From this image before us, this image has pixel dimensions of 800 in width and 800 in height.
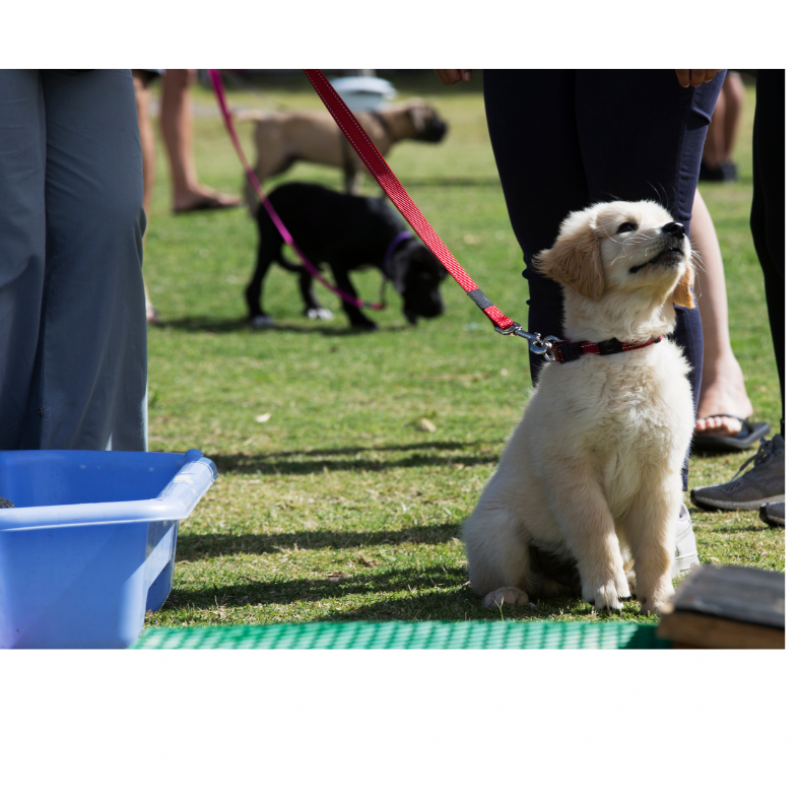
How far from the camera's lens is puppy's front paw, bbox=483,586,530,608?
2.09 m

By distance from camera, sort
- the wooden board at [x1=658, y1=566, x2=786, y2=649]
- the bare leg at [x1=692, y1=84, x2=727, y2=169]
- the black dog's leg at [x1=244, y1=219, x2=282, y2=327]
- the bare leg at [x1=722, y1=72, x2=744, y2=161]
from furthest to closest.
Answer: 1. the bare leg at [x1=692, y1=84, x2=727, y2=169]
2. the bare leg at [x1=722, y1=72, x2=744, y2=161]
3. the black dog's leg at [x1=244, y1=219, x2=282, y2=327]
4. the wooden board at [x1=658, y1=566, x2=786, y2=649]

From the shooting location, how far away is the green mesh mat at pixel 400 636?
1770 mm

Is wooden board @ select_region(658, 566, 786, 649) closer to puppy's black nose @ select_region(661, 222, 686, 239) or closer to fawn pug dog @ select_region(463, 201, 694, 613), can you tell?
fawn pug dog @ select_region(463, 201, 694, 613)

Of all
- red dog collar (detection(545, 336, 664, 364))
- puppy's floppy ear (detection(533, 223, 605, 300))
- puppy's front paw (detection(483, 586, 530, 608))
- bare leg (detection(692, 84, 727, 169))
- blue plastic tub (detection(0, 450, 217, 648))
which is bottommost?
puppy's front paw (detection(483, 586, 530, 608))

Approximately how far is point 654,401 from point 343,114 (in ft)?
3.64

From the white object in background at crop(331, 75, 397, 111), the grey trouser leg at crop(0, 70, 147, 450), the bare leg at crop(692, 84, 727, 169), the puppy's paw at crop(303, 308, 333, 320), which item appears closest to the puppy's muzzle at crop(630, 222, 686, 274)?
the grey trouser leg at crop(0, 70, 147, 450)

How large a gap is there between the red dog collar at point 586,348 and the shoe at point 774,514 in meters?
0.82

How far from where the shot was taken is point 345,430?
3941 millimetres

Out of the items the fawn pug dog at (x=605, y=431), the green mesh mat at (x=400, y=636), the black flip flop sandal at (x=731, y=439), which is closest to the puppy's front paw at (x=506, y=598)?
the fawn pug dog at (x=605, y=431)

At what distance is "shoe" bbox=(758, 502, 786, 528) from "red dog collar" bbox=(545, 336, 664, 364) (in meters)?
0.82

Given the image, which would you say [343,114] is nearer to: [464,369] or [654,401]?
[654,401]

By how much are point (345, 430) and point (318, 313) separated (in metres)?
2.92

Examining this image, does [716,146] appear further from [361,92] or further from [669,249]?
[669,249]
